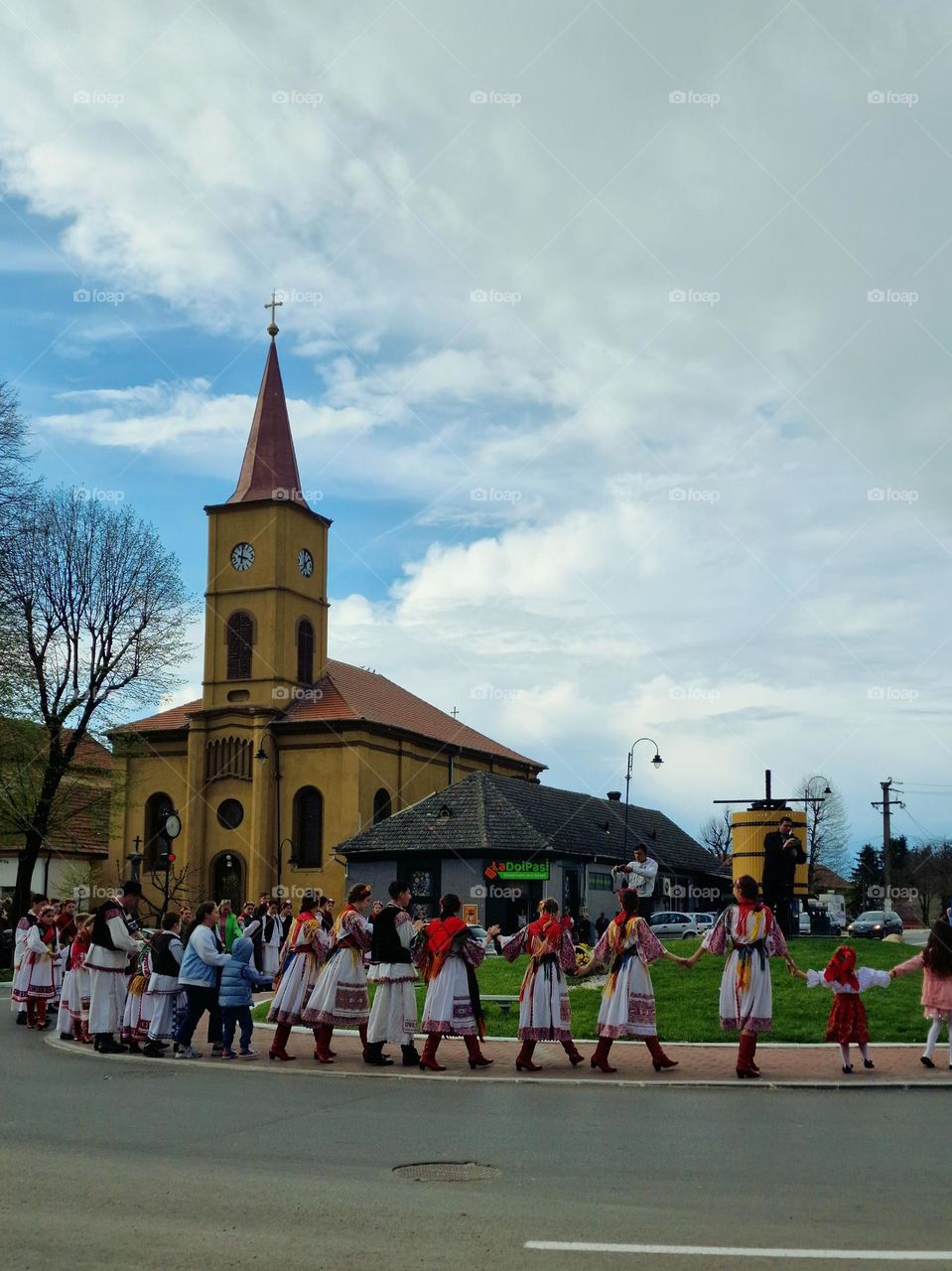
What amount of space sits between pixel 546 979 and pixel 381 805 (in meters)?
49.1

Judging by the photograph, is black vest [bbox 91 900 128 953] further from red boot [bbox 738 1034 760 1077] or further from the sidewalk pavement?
red boot [bbox 738 1034 760 1077]

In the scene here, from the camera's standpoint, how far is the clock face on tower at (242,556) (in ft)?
218

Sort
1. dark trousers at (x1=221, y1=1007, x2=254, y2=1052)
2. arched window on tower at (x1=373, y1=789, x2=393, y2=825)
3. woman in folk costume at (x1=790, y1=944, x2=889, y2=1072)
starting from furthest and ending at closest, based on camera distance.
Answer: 1. arched window on tower at (x1=373, y1=789, x2=393, y2=825)
2. dark trousers at (x1=221, y1=1007, x2=254, y2=1052)
3. woman in folk costume at (x1=790, y1=944, x2=889, y2=1072)

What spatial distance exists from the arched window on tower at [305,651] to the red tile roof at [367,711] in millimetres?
617

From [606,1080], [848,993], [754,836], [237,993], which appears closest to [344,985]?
[237,993]

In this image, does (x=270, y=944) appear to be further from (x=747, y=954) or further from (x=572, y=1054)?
(x=747, y=954)

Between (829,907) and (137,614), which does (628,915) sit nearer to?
(137,614)

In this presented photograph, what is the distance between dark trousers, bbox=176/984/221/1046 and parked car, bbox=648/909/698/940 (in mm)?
37002

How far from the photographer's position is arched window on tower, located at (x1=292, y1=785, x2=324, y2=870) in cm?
6194

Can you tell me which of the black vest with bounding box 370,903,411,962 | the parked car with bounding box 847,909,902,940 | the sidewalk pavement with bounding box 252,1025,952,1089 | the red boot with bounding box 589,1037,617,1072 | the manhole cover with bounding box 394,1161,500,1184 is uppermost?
the black vest with bounding box 370,903,411,962

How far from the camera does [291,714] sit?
210 ft

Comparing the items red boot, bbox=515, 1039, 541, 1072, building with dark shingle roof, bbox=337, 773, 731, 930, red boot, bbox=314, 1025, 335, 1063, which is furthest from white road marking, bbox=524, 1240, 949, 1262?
building with dark shingle roof, bbox=337, 773, 731, 930

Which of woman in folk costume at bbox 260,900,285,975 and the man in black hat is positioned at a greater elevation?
the man in black hat

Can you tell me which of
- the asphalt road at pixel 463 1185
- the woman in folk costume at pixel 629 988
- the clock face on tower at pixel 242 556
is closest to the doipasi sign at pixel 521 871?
the clock face on tower at pixel 242 556
